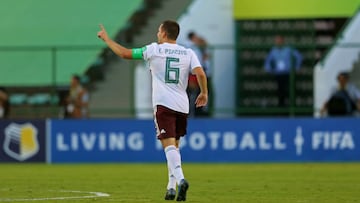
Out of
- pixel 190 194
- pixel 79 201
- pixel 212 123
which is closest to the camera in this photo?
pixel 79 201

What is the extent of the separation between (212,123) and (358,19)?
17.3ft

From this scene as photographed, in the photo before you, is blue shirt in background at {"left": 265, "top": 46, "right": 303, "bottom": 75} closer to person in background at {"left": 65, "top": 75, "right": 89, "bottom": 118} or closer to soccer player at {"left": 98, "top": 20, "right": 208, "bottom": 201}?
person in background at {"left": 65, "top": 75, "right": 89, "bottom": 118}

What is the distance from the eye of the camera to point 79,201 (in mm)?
13250

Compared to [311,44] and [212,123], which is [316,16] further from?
[212,123]

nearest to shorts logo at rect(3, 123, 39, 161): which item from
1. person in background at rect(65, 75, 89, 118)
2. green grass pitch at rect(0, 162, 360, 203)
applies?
green grass pitch at rect(0, 162, 360, 203)

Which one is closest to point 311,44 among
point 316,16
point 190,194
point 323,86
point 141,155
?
point 323,86

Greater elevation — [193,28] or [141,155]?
[193,28]

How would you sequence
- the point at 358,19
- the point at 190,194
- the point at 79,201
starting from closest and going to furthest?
the point at 79,201 < the point at 190,194 < the point at 358,19

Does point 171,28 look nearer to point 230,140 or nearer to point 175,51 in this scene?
point 175,51

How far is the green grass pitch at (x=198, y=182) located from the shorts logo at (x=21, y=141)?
96cm

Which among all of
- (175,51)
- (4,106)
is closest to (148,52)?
(175,51)

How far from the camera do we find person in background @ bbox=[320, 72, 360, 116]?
2656 centimetres

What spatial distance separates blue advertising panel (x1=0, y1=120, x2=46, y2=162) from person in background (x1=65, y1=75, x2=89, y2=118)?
1046mm

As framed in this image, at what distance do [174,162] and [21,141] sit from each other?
13255 mm
